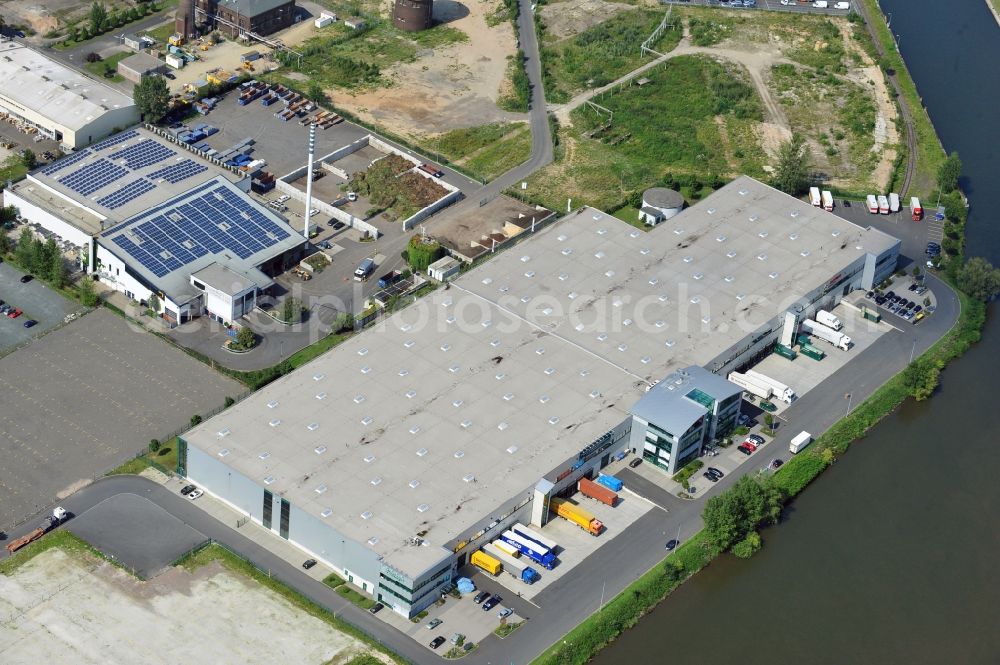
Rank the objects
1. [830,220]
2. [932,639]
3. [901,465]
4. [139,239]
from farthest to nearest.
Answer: [830,220]
[139,239]
[901,465]
[932,639]

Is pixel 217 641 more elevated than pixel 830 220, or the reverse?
pixel 830 220

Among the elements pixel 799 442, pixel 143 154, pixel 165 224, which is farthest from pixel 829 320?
pixel 143 154

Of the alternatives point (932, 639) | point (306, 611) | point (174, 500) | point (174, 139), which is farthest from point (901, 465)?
point (174, 139)

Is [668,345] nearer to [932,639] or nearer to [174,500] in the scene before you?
[932,639]

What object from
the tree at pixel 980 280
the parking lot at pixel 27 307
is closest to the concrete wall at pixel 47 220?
the parking lot at pixel 27 307

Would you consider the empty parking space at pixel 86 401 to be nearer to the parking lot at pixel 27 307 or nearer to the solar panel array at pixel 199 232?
the parking lot at pixel 27 307

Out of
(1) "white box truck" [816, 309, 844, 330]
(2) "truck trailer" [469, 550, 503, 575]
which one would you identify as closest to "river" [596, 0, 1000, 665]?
(2) "truck trailer" [469, 550, 503, 575]
